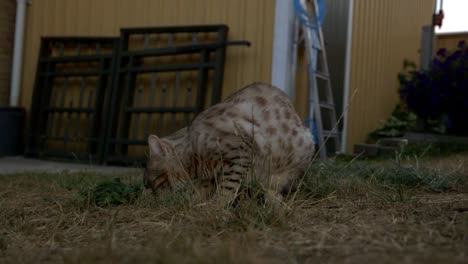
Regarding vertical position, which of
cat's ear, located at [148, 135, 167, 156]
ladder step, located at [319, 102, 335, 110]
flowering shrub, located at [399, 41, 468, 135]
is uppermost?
flowering shrub, located at [399, 41, 468, 135]

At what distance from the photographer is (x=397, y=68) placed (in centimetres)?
1111

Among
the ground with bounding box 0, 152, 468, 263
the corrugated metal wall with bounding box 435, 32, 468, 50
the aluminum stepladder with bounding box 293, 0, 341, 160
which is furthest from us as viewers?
the corrugated metal wall with bounding box 435, 32, 468, 50

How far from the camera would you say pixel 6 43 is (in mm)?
9016

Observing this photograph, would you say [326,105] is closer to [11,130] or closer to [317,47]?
[317,47]

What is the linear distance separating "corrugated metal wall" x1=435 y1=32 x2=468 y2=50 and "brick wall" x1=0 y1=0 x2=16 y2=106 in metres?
10.7

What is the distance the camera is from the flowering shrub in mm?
8188

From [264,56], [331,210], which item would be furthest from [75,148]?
[331,210]

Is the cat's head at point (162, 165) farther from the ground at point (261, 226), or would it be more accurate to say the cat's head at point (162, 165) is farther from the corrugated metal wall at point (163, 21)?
the corrugated metal wall at point (163, 21)

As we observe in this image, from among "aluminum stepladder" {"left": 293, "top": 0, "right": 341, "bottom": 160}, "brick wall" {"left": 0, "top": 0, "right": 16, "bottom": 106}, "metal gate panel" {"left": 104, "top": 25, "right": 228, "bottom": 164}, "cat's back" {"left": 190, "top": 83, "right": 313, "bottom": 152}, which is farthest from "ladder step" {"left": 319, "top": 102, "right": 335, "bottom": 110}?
"brick wall" {"left": 0, "top": 0, "right": 16, "bottom": 106}

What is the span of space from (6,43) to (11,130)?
5.36 feet

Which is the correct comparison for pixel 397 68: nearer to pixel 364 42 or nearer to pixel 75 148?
pixel 364 42

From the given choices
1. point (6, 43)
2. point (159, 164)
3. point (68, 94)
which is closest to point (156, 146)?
point (159, 164)

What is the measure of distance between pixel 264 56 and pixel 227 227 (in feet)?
15.9

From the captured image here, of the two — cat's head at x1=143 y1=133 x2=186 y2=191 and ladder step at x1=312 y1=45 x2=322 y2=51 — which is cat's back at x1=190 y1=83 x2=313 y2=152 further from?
ladder step at x1=312 y1=45 x2=322 y2=51
